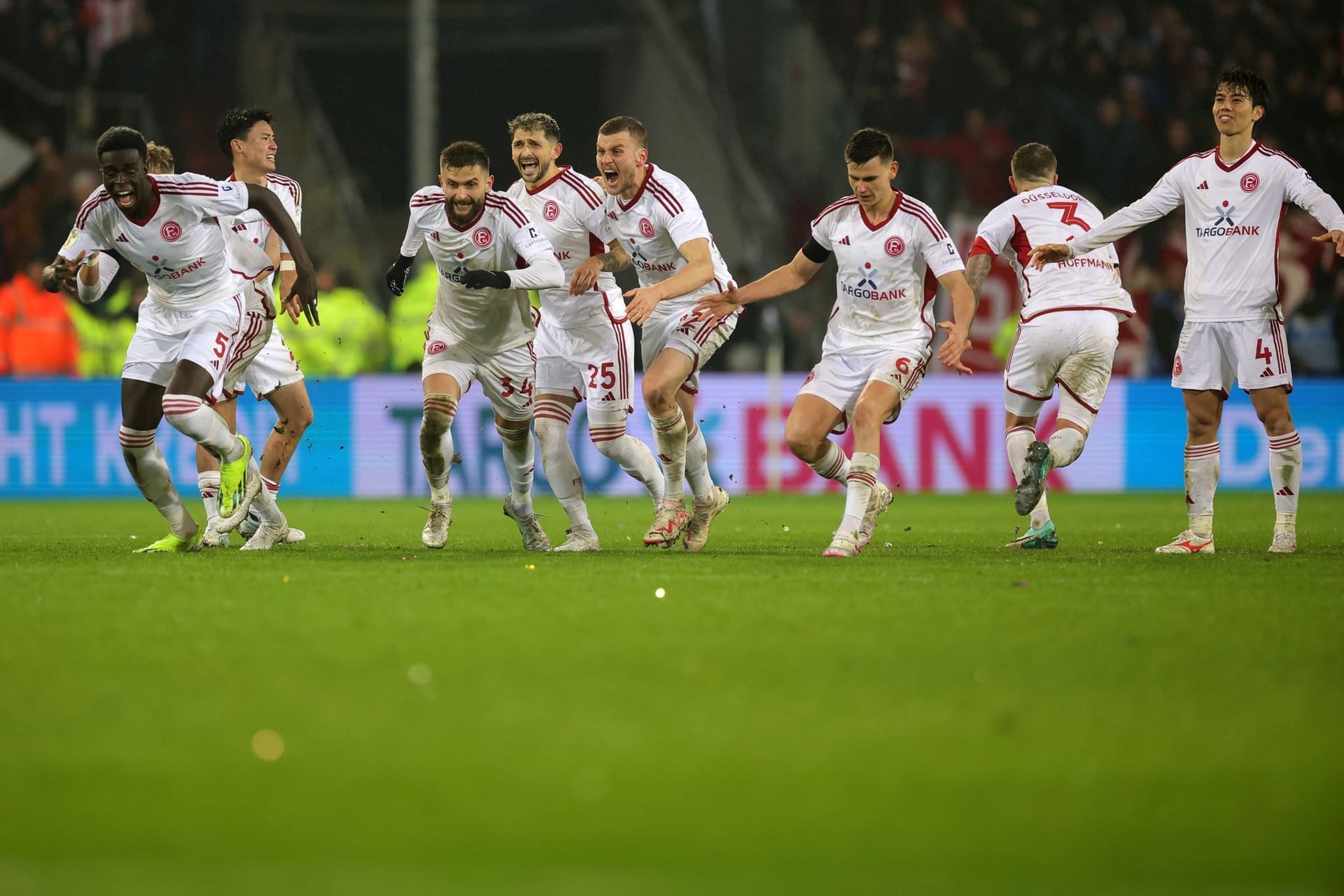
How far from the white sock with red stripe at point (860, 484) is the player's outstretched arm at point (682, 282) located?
1.10m

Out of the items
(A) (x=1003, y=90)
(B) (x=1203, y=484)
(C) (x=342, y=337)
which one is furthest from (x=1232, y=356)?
(A) (x=1003, y=90)

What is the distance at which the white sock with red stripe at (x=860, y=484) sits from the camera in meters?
7.30

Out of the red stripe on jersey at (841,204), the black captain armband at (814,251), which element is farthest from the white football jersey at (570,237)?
the red stripe on jersey at (841,204)

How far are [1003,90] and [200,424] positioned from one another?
551 inches

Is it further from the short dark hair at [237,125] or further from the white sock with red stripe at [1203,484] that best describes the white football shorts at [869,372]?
the short dark hair at [237,125]

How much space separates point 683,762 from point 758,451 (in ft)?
38.5

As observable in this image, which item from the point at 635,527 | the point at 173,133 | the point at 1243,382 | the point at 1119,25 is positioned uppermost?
the point at 1119,25

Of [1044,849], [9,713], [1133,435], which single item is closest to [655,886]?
[1044,849]

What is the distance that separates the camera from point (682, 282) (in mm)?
7461

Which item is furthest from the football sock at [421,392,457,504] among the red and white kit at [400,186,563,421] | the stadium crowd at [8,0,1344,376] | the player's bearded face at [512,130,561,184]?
the stadium crowd at [8,0,1344,376]

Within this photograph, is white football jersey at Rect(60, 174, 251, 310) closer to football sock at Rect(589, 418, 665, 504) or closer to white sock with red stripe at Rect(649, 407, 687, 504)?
football sock at Rect(589, 418, 665, 504)

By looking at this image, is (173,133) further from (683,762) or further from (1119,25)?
(683,762)

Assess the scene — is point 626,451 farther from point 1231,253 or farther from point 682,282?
point 1231,253

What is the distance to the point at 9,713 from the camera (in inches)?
142
